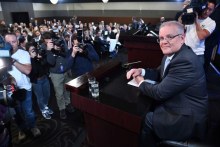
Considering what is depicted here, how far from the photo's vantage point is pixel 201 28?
2.37m

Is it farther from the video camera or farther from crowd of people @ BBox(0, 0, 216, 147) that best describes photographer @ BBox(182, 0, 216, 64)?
the video camera

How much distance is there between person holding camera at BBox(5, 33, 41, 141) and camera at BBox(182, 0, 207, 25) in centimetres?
208

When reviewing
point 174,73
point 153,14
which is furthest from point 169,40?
point 153,14

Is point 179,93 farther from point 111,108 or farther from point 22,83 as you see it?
point 22,83

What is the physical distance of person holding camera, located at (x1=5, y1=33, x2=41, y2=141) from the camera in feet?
7.22

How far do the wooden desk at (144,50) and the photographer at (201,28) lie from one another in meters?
0.50

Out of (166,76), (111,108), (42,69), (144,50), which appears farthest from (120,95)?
(42,69)

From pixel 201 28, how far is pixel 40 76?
7.71 ft

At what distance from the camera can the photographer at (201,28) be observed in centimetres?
237

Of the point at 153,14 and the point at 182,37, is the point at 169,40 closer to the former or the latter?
the point at 182,37

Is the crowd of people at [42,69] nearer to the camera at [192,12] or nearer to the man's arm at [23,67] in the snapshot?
the man's arm at [23,67]

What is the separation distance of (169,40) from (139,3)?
1208 centimetres

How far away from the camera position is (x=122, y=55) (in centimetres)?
719

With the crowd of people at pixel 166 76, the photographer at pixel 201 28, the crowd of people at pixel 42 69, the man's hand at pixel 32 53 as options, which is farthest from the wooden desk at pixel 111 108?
the photographer at pixel 201 28
